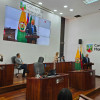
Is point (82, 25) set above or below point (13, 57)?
above

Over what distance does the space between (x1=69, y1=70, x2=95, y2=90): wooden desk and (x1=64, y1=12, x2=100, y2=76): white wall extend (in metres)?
2.98

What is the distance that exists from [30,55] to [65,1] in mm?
3452

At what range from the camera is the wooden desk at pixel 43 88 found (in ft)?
8.51

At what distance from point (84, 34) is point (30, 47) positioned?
382 centimetres

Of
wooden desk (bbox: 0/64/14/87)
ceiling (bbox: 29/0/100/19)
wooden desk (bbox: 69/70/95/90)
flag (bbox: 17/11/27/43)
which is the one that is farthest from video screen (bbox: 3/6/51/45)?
wooden desk (bbox: 69/70/95/90)

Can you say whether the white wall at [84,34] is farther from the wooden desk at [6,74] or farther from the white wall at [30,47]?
the wooden desk at [6,74]

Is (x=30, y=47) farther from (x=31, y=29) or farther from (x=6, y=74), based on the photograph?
(x=6, y=74)

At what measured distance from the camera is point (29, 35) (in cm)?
634

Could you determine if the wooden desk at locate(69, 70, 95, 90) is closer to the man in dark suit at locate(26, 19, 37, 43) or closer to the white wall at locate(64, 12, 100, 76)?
the white wall at locate(64, 12, 100, 76)

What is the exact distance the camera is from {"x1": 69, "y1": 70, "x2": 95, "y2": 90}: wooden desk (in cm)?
405

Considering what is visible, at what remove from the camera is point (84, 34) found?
7711 mm

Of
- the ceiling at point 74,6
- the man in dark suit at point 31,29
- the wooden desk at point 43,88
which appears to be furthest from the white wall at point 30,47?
the wooden desk at point 43,88

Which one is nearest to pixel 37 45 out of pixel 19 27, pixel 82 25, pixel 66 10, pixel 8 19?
pixel 19 27

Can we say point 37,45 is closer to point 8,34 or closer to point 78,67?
point 8,34
